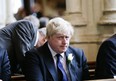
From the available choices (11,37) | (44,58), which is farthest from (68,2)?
(44,58)

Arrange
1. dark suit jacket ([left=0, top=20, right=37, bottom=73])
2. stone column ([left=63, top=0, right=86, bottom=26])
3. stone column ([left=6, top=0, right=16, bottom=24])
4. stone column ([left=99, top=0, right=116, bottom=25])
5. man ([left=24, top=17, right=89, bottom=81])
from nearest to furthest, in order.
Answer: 1. man ([left=24, top=17, right=89, bottom=81])
2. dark suit jacket ([left=0, top=20, right=37, bottom=73])
3. stone column ([left=99, top=0, right=116, bottom=25])
4. stone column ([left=63, top=0, right=86, bottom=26])
5. stone column ([left=6, top=0, right=16, bottom=24])

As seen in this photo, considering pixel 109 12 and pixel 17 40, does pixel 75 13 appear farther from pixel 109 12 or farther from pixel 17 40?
pixel 17 40

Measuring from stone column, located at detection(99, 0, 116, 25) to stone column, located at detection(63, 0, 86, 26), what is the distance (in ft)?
1.50

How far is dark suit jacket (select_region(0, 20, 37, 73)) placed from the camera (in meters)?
4.39

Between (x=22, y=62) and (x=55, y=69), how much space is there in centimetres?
49

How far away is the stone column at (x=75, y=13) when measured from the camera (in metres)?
7.28

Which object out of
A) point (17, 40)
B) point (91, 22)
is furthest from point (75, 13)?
point (17, 40)

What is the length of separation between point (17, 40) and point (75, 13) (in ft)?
10.1

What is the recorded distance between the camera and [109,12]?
23.0 ft

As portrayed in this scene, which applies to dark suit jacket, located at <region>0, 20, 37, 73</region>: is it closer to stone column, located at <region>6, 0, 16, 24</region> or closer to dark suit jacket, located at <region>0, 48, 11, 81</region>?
dark suit jacket, located at <region>0, 48, 11, 81</region>

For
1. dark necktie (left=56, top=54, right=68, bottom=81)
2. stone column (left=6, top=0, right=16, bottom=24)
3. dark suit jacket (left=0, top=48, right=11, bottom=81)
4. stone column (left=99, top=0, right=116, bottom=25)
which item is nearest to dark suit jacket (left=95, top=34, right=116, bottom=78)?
dark necktie (left=56, top=54, right=68, bottom=81)

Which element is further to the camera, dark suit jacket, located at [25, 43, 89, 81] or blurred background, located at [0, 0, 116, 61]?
blurred background, located at [0, 0, 116, 61]

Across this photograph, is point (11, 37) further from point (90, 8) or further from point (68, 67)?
point (90, 8)

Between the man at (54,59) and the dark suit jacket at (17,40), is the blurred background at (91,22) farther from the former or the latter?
the man at (54,59)
